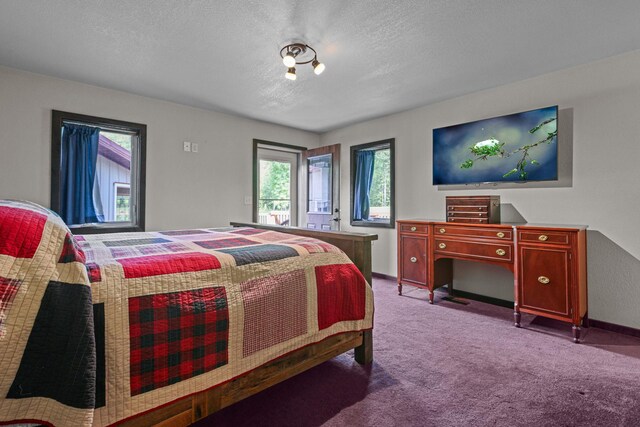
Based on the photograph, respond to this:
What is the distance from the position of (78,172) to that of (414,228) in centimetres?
364

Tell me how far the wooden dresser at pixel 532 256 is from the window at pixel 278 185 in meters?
2.61

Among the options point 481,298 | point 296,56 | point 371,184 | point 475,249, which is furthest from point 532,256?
point 296,56

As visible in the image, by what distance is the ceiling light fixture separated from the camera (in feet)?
7.77

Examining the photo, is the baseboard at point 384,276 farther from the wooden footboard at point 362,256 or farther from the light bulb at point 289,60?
the light bulb at point 289,60

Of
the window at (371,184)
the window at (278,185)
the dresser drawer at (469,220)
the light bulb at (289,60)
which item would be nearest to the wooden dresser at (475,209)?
→ the dresser drawer at (469,220)

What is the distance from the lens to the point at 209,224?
13.3ft

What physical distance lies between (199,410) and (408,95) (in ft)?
11.2

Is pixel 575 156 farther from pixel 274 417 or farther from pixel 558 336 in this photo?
pixel 274 417

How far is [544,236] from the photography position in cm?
248

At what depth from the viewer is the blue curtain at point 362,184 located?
462 centimetres

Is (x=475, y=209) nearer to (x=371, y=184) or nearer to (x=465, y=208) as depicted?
(x=465, y=208)

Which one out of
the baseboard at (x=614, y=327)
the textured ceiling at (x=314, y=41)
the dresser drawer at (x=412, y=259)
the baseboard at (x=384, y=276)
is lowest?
the baseboard at (x=614, y=327)

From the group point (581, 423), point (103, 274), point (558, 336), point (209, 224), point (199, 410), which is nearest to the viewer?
point (103, 274)

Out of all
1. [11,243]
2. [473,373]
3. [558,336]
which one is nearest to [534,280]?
[558,336]
